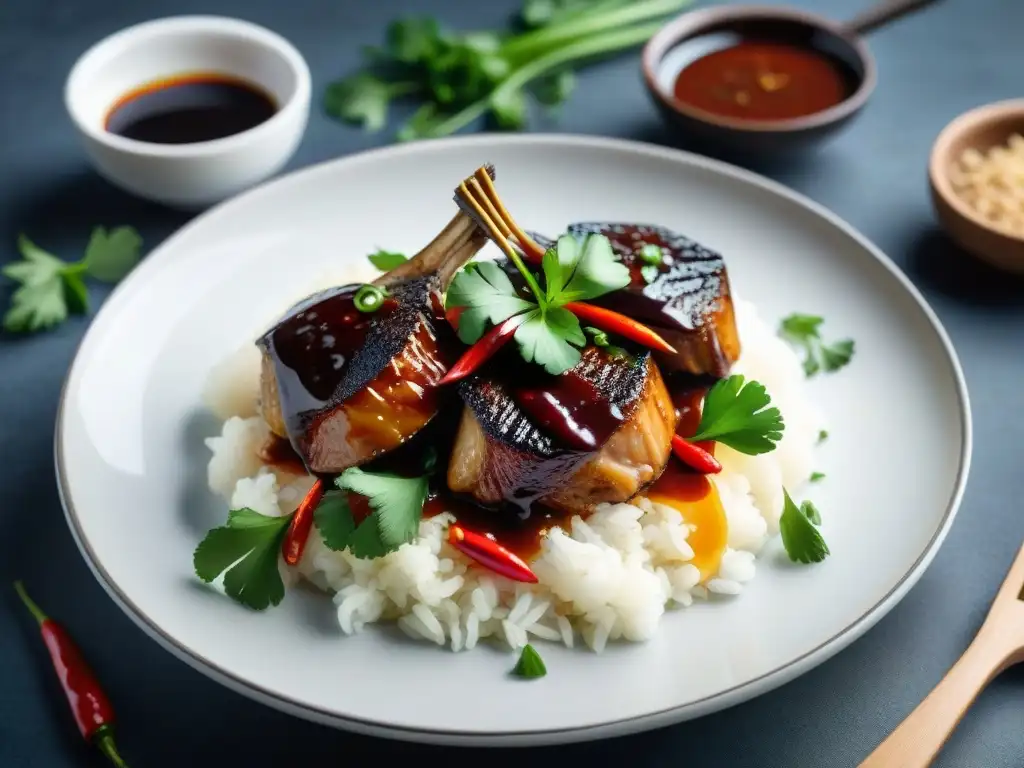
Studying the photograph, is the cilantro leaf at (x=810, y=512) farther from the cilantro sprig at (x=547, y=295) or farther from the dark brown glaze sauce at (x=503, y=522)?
the cilantro sprig at (x=547, y=295)

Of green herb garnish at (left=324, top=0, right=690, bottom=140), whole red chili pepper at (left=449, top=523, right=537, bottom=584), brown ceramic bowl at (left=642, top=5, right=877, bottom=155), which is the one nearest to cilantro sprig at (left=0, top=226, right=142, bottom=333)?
green herb garnish at (left=324, top=0, right=690, bottom=140)

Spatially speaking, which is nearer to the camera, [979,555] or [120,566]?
[120,566]

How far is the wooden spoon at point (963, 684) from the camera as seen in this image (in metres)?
2.94

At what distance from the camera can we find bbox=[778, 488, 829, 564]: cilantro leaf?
3.35m

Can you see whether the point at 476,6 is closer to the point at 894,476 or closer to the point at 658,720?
the point at 894,476

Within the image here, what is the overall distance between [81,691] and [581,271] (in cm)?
190

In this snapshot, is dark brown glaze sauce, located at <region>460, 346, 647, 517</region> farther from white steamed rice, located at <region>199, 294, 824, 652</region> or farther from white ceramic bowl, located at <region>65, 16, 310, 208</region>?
white ceramic bowl, located at <region>65, 16, 310, 208</region>

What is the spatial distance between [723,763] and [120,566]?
1.79 metres

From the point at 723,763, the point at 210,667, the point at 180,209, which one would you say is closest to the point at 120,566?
the point at 210,667

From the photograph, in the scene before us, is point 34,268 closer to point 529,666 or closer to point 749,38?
point 529,666

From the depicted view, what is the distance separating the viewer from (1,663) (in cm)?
352

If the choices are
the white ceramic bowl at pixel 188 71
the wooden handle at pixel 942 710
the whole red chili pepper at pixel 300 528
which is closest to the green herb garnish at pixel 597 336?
the whole red chili pepper at pixel 300 528

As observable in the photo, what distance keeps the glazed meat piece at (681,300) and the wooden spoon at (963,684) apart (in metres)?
1.07

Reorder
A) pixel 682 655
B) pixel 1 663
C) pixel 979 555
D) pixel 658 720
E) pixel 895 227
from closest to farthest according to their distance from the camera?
1. pixel 658 720
2. pixel 682 655
3. pixel 1 663
4. pixel 979 555
5. pixel 895 227
